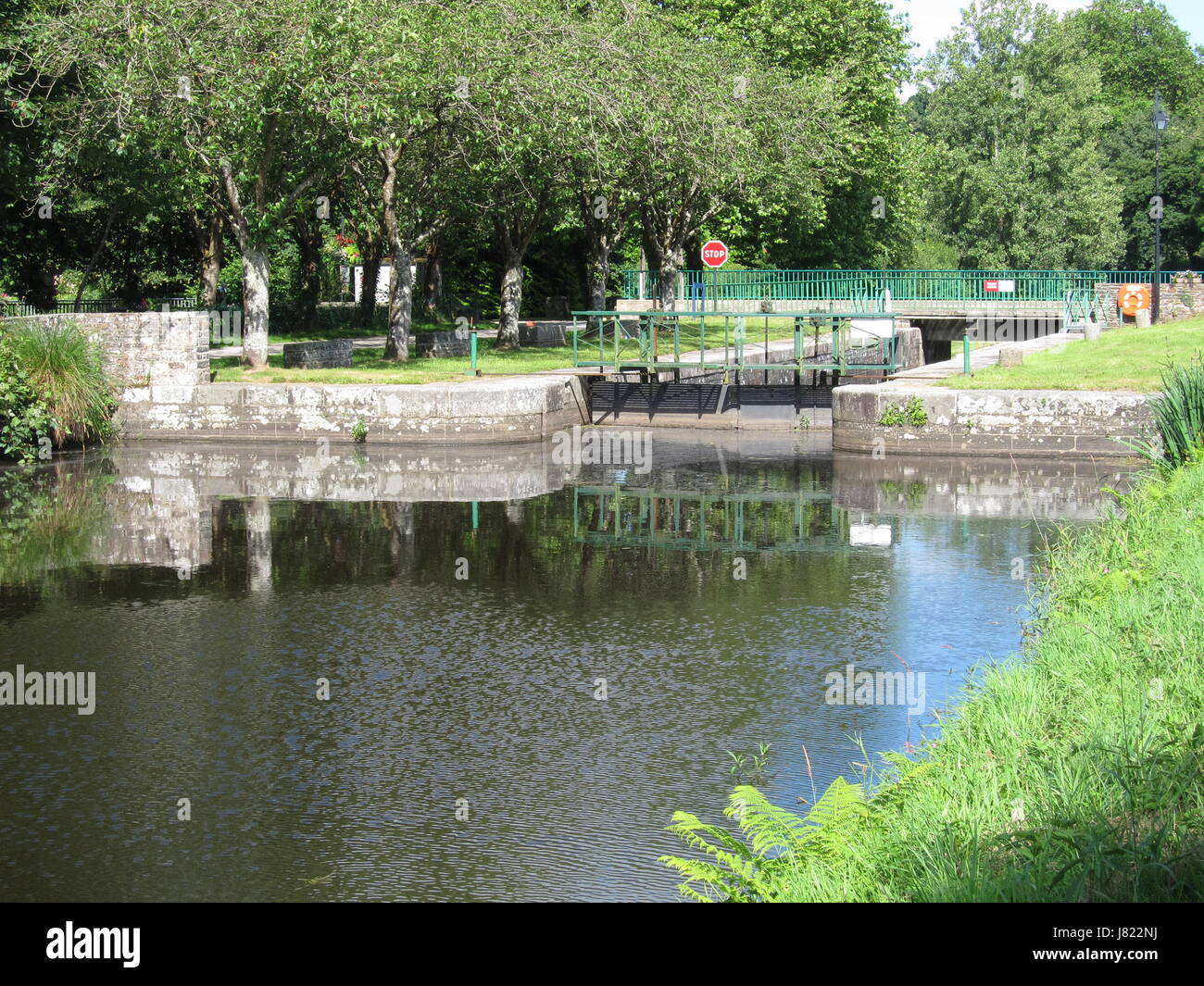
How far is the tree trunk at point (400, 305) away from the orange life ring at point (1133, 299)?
70.6ft

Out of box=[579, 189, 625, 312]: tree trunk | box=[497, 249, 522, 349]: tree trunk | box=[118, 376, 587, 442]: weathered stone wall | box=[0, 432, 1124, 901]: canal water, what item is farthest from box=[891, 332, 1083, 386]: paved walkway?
box=[579, 189, 625, 312]: tree trunk

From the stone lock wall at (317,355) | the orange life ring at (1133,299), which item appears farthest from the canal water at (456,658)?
the orange life ring at (1133,299)

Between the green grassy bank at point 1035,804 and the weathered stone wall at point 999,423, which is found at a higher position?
the weathered stone wall at point 999,423

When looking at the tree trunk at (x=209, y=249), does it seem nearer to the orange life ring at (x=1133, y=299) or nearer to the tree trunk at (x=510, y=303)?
the tree trunk at (x=510, y=303)

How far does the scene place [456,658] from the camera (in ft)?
35.9

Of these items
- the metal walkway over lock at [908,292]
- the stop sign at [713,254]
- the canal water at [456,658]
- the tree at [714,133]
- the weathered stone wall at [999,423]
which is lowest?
the canal water at [456,658]

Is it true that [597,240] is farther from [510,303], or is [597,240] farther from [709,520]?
[709,520]

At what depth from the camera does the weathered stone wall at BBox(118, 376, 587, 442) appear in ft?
77.0

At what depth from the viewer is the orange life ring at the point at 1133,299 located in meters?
40.1

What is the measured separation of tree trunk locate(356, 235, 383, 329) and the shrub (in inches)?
686

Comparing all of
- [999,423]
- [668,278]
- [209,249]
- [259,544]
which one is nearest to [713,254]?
[668,278]
